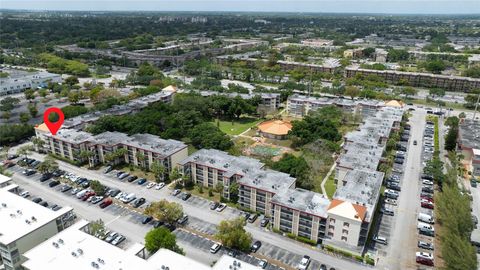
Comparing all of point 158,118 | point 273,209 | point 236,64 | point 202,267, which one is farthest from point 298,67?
point 202,267

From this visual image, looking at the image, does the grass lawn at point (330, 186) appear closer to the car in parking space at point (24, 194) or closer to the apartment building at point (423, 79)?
the car in parking space at point (24, 194)

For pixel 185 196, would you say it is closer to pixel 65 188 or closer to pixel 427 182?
pixel 65 188

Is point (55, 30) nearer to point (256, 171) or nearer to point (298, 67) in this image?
point (298, 67)

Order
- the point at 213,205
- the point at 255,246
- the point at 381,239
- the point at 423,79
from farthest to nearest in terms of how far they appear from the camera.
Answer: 1. the point at 423,79
2. the point at 213,205
3. the point at 381,239
4. the point at 255,246

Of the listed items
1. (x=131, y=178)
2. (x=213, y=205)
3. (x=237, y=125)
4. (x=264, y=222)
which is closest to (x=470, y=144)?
(x=264, y=222)

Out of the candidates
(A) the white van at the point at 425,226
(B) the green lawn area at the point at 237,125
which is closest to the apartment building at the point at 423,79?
(B) the green lawn area at the point at 237,125

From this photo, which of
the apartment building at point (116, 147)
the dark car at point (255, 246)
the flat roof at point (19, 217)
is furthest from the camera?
the apartment building at point (116, 147)
